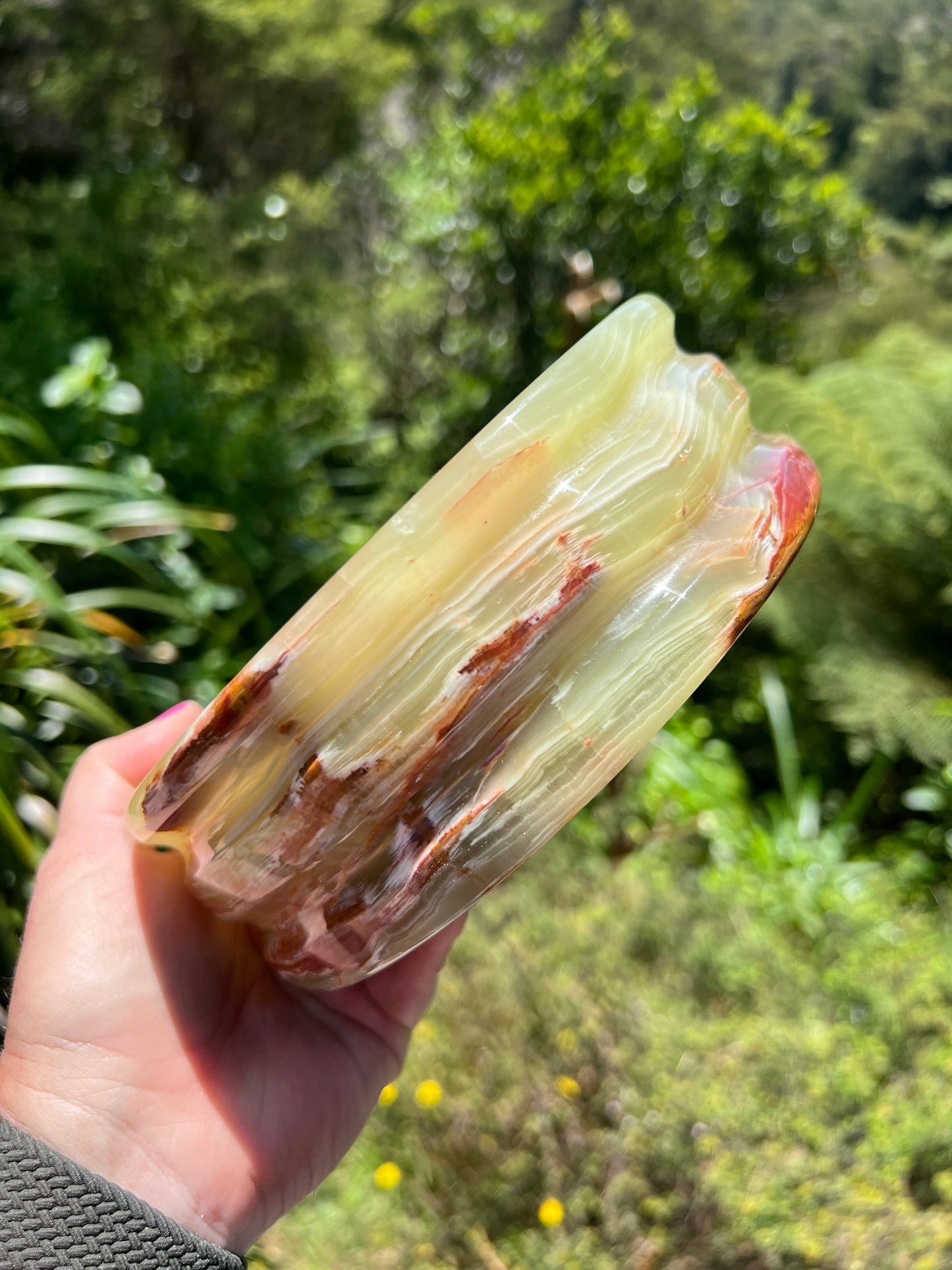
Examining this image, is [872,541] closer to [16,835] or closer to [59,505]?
[59,505]

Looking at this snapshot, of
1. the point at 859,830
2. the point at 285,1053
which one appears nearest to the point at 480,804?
the point at 285,1053

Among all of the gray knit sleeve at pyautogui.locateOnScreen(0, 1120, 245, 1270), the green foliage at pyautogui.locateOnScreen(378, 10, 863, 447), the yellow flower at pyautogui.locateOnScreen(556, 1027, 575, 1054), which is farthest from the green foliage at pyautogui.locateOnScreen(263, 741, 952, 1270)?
the green foliage at pyautogui.locateOnScreen(378, 10, 863, 447)

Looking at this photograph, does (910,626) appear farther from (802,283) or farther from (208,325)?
(208,325)

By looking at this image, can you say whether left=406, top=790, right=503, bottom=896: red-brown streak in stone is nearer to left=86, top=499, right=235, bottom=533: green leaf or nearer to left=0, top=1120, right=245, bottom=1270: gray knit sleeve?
left=0, top=1120, right=245, bottom=1270: gray knit sleeve

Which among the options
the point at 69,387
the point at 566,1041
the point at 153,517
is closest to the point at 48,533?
the point at 153,517

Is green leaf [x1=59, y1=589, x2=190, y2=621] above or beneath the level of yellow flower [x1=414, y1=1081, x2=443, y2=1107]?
above
